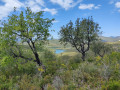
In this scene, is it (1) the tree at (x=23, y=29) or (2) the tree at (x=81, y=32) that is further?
(2) the tree at (x=81, y=32)

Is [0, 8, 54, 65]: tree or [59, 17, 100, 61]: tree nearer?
[0, 8, 54, 65]: tree

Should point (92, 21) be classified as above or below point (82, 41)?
above

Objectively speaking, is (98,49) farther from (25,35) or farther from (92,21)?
(25,35)

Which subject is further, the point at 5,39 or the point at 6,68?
the point at 6,68

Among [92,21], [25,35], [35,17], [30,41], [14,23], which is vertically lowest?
[30,41]

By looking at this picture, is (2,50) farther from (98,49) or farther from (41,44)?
(98,49)

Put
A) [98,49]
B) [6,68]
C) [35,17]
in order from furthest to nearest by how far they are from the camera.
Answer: [98,49]
[6,68]
[35,17]

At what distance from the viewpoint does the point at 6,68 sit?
12.5m

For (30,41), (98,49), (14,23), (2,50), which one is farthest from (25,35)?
(98,49)

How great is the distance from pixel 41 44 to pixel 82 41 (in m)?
15.5

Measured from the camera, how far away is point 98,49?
4184 cm

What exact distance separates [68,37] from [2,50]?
57.0 feet

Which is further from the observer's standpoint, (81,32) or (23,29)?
(81,32)

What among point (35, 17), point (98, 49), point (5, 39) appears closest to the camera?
point (5, 39)
